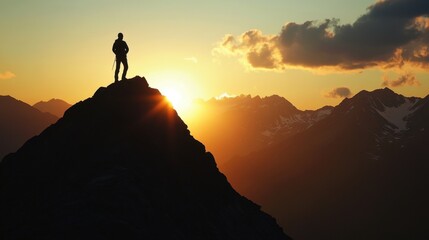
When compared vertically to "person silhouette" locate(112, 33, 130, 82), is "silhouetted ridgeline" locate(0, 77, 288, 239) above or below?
below

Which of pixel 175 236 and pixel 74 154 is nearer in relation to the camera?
pixel 175 236

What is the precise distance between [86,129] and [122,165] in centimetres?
726

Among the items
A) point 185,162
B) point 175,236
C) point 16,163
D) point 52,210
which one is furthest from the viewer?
point 185,162

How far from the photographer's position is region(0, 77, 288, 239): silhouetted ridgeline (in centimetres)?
2952

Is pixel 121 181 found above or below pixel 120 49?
below

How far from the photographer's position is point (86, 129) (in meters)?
40.1

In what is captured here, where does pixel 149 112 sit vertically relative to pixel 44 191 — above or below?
above

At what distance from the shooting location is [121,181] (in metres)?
32.2

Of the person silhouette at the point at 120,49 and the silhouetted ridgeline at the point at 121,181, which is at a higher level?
the person silhouette at the point at 120,49

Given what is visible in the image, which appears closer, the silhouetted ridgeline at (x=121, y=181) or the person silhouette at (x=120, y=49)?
the silhouetted ridgeline at (x=121, y=181)

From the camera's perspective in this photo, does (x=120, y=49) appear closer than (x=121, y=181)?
No

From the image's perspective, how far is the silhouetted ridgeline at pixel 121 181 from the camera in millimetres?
29516

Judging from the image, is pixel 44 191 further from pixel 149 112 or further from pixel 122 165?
pixel 149 112

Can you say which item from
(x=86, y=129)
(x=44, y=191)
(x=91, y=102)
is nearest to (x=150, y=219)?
(x=44, y=191)
